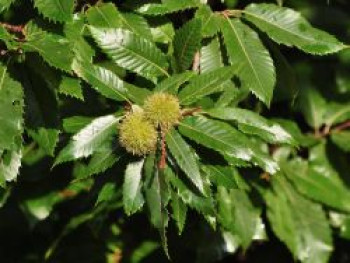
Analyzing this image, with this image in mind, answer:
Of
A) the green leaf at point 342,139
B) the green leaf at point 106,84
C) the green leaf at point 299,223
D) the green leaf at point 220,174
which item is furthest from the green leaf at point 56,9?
the green leaf at point 342,139

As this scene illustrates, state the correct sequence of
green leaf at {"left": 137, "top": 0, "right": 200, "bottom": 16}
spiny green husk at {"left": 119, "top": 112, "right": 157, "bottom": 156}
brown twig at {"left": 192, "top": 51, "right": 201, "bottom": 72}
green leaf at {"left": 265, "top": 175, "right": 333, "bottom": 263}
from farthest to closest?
green leaf at {"left": 265, "top": 175, "right": 333, "bottom": 263} → brown twig at {"left": 192, "top": 51, "right": 201, "bottom": 72} → green leaf at {"left": 137, "top": 0, "right": 200, "bottom": 16} → spiny green husk at {"left": 119, "top": 112, "right": 157, "bottom": 156}

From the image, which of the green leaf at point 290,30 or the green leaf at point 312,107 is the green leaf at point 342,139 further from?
the green leaf at point 290,30

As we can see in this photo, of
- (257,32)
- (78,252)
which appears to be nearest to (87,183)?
(78,252)

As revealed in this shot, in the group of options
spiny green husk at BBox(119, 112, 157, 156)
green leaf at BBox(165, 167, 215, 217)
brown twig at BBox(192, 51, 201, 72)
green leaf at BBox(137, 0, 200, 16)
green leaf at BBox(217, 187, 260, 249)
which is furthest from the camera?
green leaf at BBox(217, 187, 260, 249)

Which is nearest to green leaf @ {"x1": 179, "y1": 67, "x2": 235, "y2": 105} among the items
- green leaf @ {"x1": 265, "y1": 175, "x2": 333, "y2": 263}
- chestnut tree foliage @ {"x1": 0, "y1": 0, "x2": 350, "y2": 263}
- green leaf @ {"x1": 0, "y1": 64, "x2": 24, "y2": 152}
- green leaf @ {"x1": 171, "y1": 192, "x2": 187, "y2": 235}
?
chestnut tree foliage @ {"x1": 0, "y1": 0, "x2": 350, "y2": 263}

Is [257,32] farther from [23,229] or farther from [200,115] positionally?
[23,229]

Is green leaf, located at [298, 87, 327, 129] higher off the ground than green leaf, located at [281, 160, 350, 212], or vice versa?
green leaf, located at [298, 87, 327, 129]

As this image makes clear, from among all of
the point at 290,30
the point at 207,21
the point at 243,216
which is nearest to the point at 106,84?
the point at 207,21

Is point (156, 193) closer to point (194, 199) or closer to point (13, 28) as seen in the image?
point (194, 199)

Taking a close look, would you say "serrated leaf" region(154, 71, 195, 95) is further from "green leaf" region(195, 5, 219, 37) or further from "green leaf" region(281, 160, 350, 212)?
"green leaf" region(281, 160, 350, 212)
